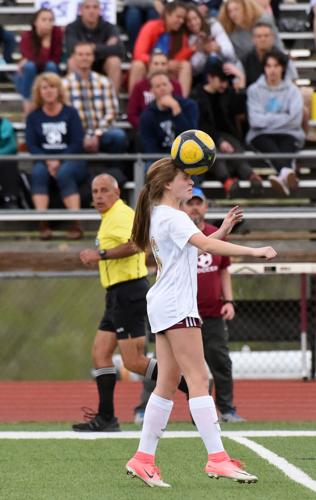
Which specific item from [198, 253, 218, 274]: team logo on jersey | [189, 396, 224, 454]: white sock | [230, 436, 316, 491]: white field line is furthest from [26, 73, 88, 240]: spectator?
[189, 396, 224, 454]: white sock

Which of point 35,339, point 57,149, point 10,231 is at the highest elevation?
point 57,149

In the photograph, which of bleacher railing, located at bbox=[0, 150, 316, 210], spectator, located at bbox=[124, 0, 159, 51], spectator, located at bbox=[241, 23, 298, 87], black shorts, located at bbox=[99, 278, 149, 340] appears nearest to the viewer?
black shorts, located at bbox=[99, 278, 149, 340]

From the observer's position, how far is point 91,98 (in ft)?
52.1

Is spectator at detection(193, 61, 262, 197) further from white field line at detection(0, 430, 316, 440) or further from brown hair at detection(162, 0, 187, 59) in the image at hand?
white field line at detection(0, 430, 316, 440)

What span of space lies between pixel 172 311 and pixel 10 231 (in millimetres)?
8845

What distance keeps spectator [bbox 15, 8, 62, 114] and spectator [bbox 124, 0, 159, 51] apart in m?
1.55

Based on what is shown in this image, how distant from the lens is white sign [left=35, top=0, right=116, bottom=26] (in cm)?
1756

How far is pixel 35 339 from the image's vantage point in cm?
1781

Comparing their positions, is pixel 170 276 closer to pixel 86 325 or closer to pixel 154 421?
pixel 154 421

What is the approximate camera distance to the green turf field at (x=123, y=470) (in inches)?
270

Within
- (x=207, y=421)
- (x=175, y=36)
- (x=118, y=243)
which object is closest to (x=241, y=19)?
(x=175, y=36)

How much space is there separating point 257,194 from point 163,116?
5.06 feet

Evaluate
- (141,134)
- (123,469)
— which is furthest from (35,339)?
(123,469)

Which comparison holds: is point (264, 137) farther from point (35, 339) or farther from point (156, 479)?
point (156, 479)
